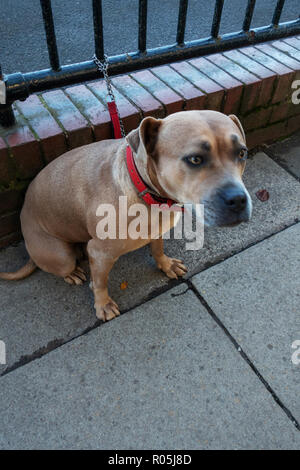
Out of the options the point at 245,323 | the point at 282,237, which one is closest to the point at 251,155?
the point at 282,237

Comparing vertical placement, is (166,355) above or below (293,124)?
below

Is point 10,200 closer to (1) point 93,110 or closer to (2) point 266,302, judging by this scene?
(1) point 93,110

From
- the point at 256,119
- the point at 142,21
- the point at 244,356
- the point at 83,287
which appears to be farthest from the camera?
the point at 256,119

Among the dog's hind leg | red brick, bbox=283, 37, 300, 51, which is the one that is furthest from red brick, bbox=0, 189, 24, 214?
red brick, bbox=283, 37, 300, 51

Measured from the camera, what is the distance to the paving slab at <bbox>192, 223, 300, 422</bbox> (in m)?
2.24

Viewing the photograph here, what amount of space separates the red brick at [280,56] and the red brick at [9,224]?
A: 2.78m

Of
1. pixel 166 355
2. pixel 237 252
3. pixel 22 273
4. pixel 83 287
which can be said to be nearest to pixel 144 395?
pixel 166 355

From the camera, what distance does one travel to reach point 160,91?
2.90m

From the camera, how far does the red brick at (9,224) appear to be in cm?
269

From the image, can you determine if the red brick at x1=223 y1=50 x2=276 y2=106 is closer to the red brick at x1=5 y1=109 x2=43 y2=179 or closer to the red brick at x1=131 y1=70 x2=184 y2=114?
the red brick at x1=131 y1=70 x2=184 y2=114

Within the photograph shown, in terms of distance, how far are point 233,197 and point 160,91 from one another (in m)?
1.60
